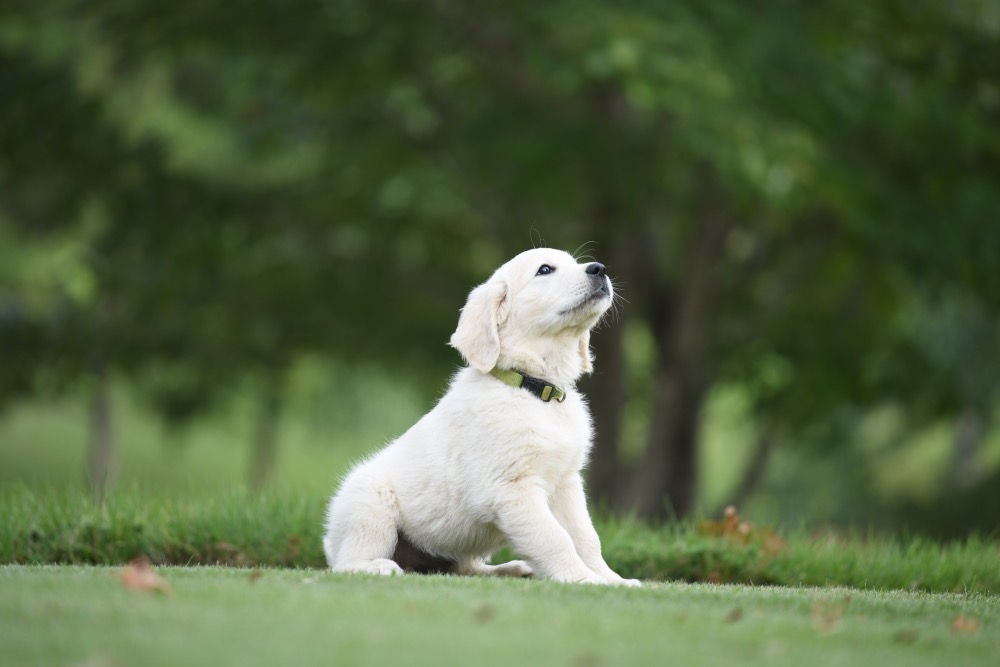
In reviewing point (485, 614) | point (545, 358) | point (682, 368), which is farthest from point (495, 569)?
point (682, 368)

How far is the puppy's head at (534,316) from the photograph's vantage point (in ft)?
18.7

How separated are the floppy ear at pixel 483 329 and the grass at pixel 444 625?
3.50 feet

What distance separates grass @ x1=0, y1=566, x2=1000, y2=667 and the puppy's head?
1110 mm

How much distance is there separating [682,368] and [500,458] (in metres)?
8.83

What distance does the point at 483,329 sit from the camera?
5738 millimetres

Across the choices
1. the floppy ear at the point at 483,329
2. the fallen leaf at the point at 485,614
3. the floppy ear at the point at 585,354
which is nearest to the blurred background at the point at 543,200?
the floppy ear at the point at 585,354

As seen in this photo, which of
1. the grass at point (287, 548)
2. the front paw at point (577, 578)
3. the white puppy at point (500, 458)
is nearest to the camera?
the front paw at point (577, 578)

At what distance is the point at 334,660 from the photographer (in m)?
3.47

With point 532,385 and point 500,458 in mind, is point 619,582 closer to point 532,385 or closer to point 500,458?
point 500,458

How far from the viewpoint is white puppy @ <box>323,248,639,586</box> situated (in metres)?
5.37

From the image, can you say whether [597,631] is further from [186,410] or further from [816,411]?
[186,410]

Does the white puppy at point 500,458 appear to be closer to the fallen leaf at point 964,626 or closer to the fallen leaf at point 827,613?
the fallen leaf at point 827,613

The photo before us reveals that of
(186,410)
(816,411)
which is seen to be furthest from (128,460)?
(816,411)

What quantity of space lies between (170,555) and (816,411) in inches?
375
